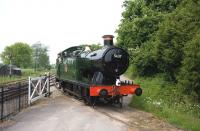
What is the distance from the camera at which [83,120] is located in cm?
1319

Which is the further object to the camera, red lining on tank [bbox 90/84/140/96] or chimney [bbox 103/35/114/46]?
chimney [bbox 103/35/114/46]

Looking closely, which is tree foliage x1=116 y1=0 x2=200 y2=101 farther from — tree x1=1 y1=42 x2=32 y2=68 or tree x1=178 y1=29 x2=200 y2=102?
tree x1=1 y1=42 x2=32 y2=68

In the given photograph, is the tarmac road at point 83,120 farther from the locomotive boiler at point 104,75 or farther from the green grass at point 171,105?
the locomotive boiler at point 104,75

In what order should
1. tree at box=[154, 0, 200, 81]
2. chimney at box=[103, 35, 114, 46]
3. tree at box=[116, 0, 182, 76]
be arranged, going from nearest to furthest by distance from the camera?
chimney at box=[103, 35, 114, 46] < tree at box=[154, 0, 200, 81] < tree at box=[116, 0, 182, 76]

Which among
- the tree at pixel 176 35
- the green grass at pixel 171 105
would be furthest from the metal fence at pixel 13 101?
the tree at pixel 176 35

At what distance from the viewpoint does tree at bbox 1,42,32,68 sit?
4021 inches

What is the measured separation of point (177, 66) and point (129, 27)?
36.1ft

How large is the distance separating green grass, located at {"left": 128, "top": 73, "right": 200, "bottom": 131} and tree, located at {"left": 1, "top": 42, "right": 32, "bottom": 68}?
270 feet

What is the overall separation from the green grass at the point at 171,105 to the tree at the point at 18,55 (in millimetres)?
82388

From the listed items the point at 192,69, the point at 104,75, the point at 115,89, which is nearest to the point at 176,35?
the point at 192,69

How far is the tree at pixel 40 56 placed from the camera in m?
124

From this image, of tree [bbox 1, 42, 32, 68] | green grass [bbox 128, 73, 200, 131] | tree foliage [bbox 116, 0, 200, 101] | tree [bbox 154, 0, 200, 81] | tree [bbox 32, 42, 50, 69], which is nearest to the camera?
green grass [bbox 128, 73, 200, 131]

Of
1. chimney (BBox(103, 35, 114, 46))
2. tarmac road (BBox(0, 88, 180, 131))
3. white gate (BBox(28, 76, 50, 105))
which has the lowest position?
tarmac road (BBox(0, 88, 180, 131))

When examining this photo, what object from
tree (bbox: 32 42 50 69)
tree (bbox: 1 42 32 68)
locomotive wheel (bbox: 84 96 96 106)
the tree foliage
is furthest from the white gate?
tree (bbox: 32 42 50 69)
